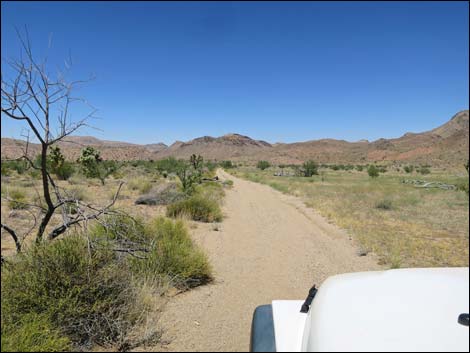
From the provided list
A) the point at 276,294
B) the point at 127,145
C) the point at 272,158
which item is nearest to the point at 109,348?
the point at 276,294

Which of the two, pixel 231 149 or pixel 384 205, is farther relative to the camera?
pixel 231 149

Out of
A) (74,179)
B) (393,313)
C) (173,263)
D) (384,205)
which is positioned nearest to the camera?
(393,313)

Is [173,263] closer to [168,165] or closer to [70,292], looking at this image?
[70,292]

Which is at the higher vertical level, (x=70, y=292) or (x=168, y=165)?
(x=168, y=165)

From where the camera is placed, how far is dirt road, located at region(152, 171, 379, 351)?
2.97 meters

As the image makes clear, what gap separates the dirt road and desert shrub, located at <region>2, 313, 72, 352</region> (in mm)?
800

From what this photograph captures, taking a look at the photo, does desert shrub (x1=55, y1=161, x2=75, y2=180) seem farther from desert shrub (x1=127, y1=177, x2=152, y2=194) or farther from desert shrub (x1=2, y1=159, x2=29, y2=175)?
desert shrub (x1=127, y1=177, x2=152, y2=194)

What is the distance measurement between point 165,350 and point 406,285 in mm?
1941

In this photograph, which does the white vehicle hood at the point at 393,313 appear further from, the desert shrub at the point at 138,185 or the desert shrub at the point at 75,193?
the desert shrub at the point at 138,185

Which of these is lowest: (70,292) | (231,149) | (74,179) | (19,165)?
(70,292)

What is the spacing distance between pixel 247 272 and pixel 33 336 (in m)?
3.42

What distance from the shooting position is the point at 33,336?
8.15 ft

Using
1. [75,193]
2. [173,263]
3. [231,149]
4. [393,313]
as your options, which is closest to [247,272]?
[173,263]

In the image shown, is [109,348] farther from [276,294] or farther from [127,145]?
[127,145]
